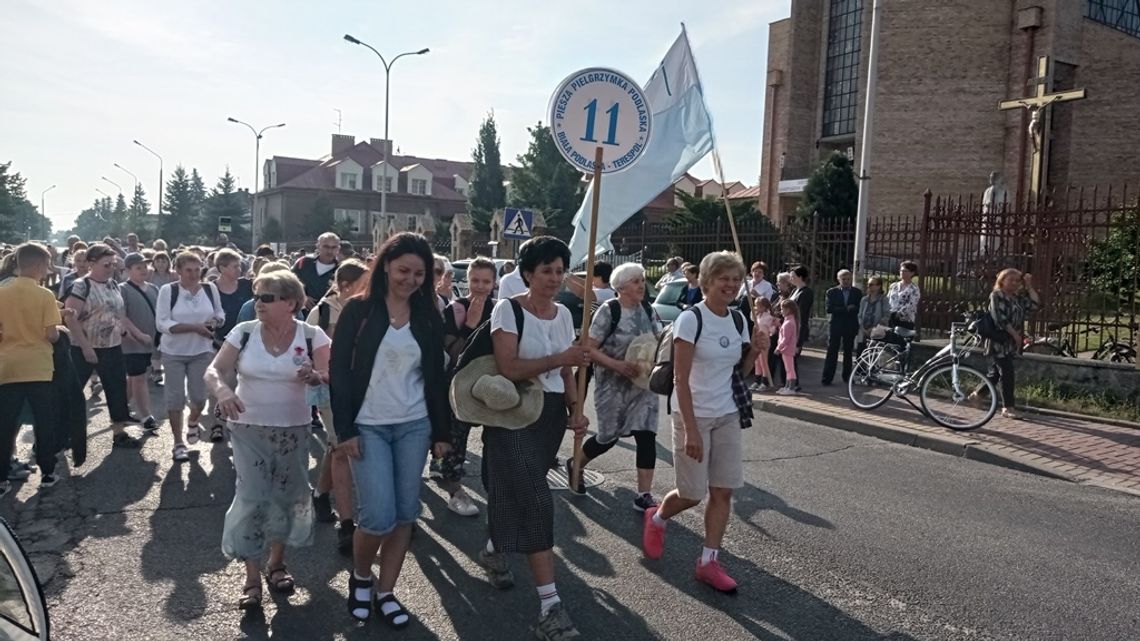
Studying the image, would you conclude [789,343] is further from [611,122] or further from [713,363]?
[713,363]

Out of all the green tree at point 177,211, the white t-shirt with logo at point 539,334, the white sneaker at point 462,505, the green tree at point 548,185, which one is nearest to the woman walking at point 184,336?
the white sneaker at point 462,505

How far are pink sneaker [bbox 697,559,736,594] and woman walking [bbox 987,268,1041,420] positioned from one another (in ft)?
21.3

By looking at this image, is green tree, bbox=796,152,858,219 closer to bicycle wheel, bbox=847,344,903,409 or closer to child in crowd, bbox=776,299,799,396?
child in crowd, bbox=776,299,799,396

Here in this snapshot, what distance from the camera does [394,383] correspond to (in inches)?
150

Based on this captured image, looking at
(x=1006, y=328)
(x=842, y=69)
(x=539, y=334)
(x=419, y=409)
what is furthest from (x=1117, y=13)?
(x=419, y=409)

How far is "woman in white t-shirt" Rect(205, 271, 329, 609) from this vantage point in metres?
4.07

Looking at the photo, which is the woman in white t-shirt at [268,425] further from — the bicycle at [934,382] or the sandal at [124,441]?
the bicycle at [934,382]

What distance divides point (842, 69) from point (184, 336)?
125 ft

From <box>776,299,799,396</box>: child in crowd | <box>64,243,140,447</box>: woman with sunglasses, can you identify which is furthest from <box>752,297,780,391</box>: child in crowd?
<box>64,243,140,447</box>: woman with sunglasses

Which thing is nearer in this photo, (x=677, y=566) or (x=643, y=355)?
(x=677, y=566)

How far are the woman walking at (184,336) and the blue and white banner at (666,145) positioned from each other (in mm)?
3201

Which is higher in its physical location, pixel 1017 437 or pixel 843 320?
pixel 843 320

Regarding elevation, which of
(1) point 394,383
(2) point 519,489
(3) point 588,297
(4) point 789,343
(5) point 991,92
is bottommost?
(2) point 519,489

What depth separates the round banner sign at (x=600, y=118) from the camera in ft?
18.1
